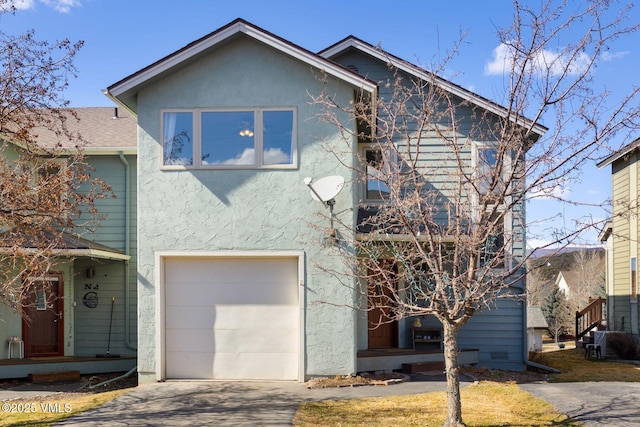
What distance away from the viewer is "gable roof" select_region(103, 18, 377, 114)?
→ 11.2 meters

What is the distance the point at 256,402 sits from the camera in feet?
31.6

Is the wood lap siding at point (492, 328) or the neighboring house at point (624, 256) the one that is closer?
the wood lap siding at point (492, 328)

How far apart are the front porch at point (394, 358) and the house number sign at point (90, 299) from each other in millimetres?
6787

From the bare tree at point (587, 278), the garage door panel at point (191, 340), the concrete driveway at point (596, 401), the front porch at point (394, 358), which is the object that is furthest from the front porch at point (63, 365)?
the bare tree at point (587, 278)

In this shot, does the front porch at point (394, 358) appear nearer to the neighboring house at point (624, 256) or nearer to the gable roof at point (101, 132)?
the neighboring house at point (624, 256)

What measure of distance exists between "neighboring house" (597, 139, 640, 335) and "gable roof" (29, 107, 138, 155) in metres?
13.4

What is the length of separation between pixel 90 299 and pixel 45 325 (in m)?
1.17

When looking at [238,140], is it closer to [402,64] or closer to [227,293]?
[227,293]

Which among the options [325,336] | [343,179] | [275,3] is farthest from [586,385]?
[275,3]

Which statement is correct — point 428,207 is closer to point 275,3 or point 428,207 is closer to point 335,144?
point 335,144

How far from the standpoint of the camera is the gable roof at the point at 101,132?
15219 mm

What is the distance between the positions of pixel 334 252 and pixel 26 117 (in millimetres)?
5492

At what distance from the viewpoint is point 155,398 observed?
392 inches

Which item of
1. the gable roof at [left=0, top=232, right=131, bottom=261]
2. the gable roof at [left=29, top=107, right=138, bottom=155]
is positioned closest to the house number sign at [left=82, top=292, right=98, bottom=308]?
the gable roof at [left=0, top=232, right=131, bottom=261]
